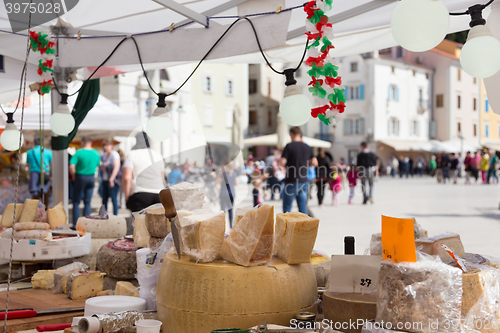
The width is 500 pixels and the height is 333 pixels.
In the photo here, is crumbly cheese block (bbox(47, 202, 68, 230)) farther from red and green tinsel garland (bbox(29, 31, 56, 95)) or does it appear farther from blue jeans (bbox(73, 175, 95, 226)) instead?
blue jeans (bbox(73, 175, 95, 226))

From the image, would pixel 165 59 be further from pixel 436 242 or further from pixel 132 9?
pixel 436 242

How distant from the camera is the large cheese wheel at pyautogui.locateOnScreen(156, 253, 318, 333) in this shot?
2037 millimetres

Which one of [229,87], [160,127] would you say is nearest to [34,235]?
[160,127]

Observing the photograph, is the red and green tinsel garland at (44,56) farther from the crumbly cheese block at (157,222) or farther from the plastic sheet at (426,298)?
the plastic sheet at (426,298)

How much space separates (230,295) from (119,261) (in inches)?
62.4

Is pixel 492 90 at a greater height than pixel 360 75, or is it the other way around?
pixel 360 75

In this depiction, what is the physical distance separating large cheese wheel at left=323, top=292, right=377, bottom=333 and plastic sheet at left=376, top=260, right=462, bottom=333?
25 cm

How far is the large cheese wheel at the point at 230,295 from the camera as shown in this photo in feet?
6.68

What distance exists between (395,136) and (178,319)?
43.4 metres

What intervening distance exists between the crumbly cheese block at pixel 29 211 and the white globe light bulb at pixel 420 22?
133 inches

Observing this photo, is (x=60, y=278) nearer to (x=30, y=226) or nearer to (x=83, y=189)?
(x=30, y=226)

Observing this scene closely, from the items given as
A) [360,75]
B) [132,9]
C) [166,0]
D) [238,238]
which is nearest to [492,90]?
[238,238]

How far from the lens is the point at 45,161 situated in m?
8.91

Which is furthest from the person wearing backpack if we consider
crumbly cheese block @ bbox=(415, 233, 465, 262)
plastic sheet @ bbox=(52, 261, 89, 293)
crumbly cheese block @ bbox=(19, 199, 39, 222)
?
crumbly cheese block @ bbox=(415, 233, 465, 262)
